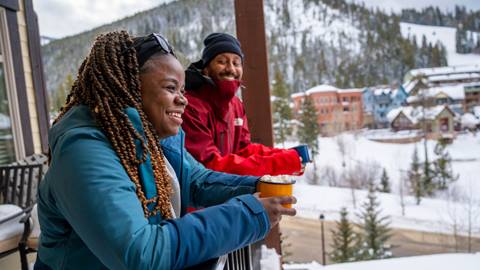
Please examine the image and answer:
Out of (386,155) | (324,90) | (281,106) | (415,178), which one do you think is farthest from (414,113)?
(281,106)

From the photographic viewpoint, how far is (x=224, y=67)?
1656 millimetres

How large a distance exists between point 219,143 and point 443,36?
3551 cm

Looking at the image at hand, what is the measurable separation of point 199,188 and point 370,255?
2343 cm

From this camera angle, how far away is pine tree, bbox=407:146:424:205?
86.4 feet

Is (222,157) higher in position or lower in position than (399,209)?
higher

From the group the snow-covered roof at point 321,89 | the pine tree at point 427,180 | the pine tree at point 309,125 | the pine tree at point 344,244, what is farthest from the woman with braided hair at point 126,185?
the pine tree at point 427,180

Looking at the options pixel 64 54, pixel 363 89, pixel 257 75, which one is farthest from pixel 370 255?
pixel 257 75

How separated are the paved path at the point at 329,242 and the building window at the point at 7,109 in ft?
62.2

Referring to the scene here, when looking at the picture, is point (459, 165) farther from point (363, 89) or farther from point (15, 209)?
point (15, 209)

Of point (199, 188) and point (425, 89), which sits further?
point (425, 89)

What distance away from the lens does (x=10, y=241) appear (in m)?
1.73

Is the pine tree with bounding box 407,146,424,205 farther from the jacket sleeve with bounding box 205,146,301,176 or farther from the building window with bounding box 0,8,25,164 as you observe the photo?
the jacket sleeve with bounding box 205,146,301,176

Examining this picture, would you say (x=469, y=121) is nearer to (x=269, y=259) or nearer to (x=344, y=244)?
(x=344, y=244)

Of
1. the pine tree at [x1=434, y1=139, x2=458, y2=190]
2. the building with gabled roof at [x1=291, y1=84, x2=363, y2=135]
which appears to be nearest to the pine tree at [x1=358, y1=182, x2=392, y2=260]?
the pine tree at [x1=434, y1=139, x2=458, y2=190]
